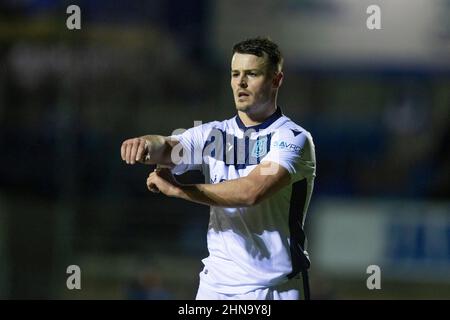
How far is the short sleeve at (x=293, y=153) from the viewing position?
3959mm

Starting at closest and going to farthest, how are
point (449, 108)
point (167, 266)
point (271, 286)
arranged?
point (271, 286)
point (167, 266)
point (449, 108)

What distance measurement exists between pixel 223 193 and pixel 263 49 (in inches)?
26.6

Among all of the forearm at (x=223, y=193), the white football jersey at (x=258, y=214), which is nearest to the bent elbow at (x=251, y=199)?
the forearm at (x=223, y=193)

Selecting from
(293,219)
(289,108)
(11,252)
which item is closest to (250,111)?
(293,219)

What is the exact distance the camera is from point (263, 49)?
4.05 metres

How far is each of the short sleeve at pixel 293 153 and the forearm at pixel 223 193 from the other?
21 centimetres

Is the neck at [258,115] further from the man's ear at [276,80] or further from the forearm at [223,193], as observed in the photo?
the forearm at [223,193]

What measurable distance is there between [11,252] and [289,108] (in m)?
2.72

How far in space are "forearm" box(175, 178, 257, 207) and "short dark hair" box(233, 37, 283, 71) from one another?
572 mm

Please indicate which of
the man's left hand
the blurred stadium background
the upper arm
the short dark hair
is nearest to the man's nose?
the short dark hair

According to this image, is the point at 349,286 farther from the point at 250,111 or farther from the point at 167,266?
the point at 250,111

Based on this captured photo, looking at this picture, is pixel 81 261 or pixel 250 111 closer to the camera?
pixel 250 111

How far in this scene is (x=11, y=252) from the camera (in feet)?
27.0

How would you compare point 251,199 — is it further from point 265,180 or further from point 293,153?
point 293,153
